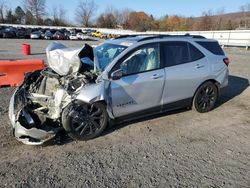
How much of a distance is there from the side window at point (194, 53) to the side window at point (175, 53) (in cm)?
11

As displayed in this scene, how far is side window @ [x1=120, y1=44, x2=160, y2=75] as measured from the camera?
4.77m

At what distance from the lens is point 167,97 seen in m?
5.29

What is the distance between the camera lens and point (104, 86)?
14.8 ft

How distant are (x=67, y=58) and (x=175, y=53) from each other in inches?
85.4

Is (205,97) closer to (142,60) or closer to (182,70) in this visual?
(182,70)

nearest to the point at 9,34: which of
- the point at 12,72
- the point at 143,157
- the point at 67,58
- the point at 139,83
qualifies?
the point at 12,72

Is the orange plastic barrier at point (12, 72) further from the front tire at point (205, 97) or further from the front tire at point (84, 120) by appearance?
the front tire at point (205, 97)

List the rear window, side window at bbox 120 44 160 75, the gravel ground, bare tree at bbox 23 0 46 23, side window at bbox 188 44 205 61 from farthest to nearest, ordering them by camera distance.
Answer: bare tree at bbox 23 0 46 23 → the rear window → side window at bbox 188 44 205 61 → side window at bbox 120 44 160 75 → the gravel ground

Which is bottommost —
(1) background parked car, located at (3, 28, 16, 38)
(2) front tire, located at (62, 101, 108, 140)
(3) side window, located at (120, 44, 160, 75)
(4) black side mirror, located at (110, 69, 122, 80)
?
(2) front tire, located at (62, 101, 108, 140)

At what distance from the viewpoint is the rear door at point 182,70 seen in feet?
17.2

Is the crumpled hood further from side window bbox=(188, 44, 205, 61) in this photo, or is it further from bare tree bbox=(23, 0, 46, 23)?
bare tree bbox=(23, 0, 46, 23)

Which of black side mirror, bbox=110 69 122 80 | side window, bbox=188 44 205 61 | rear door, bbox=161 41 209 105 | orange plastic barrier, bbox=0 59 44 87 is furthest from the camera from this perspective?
orange plastic barrier, bbox=0 59 44 87

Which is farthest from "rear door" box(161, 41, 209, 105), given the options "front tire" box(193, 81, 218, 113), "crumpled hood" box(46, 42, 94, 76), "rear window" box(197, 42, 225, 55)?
"crumpled hood" box(46, 42, 94, 76)

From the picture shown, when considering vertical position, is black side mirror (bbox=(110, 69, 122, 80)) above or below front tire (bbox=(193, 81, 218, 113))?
above
